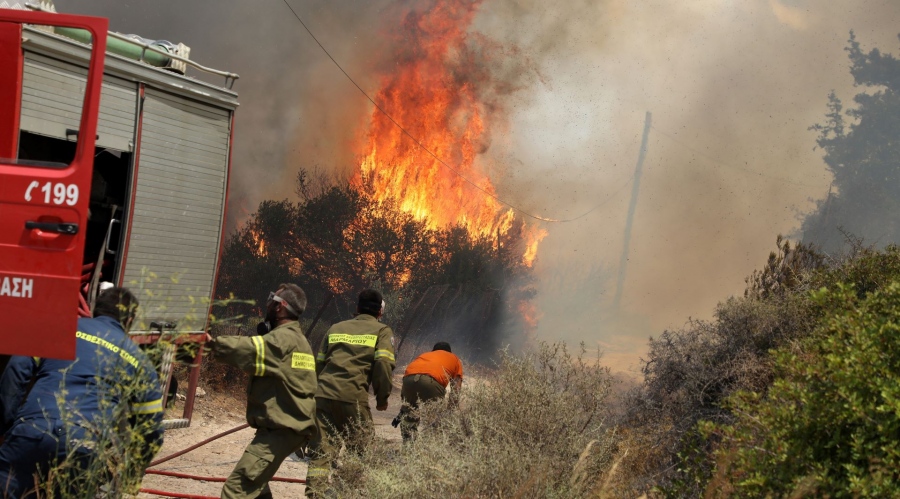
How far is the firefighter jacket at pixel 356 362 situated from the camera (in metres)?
6.72

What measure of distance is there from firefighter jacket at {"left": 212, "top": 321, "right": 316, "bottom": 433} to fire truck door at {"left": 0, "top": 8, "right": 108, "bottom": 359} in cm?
135

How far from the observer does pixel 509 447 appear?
4926 mm

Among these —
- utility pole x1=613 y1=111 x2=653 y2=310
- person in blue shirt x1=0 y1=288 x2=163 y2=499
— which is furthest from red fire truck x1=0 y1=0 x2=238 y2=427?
utility pole x1=613 y1=111 x2=653 y2=310

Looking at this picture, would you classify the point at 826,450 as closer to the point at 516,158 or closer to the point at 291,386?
the point at 291,386

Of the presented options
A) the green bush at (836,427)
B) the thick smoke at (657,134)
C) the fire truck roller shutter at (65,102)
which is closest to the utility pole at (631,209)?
the thick smoke at (657,134)

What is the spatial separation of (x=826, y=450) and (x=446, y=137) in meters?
22.7

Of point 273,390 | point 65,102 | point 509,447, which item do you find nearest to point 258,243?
point 65,102

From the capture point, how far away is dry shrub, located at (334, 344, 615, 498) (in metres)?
4.64

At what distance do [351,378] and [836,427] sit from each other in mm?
3723

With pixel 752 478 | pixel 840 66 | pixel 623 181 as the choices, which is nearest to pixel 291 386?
pixel 752 478

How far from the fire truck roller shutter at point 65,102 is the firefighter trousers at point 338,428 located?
2534 mm

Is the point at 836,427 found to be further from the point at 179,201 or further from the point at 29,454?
the point at 179,201

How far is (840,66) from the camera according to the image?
2905 centimetres

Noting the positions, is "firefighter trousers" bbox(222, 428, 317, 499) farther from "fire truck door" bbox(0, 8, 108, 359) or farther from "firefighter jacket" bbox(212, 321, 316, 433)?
"fire truck door" bbox(0, 8, 108, 359)
